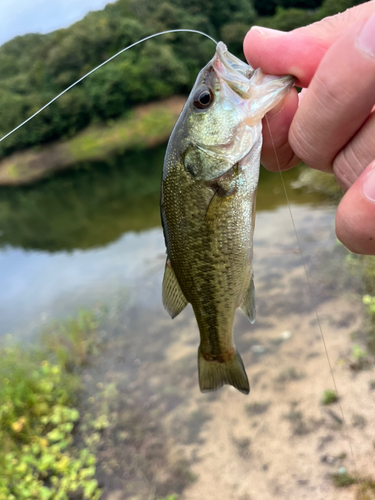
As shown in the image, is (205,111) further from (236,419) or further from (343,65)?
(236,419)

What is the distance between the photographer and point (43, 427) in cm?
442

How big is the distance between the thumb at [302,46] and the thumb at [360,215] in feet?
1.83

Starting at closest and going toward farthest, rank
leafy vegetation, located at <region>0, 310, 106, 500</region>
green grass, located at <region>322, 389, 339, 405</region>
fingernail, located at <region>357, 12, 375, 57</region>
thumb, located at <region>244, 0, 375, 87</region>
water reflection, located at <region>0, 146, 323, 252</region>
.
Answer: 1. fingernail, located at <region>357, 12, 375, 57</region>
2. thumb, located at <region>244, 0, 375, 87</region>
3. leafy vegetation, located at <region>0, 310, 106, 500</region>
4. green grass, located at <region>322, 389, 339, 405</region>
5. water reflection, located at <region>0, 146, 323, 252</region>

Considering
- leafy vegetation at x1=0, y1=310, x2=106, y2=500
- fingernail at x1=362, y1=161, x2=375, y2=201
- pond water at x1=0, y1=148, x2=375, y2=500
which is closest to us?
fingernail at x1=362, y1=161, x2=375, y2=201

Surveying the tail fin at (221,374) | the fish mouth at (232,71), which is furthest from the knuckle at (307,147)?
the tail fin at (221,374)

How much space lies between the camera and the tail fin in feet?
6.40

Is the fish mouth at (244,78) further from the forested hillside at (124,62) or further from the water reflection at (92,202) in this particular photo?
the forested hillside at (124,62)

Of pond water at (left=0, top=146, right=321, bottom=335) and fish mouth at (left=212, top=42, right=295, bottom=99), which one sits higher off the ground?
fish mouth at (left=212, top=42, right=295, bottom=99)

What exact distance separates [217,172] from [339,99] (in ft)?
1.80

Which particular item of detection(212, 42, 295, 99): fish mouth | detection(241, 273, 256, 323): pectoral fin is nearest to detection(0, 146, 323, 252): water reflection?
detection(241, 273, 256, 323): pectoral fin

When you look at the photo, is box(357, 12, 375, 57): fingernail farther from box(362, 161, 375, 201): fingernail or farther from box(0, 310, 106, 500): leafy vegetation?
box(0, 310, 106, 500): leafy vegetation

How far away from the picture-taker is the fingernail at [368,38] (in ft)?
3.36

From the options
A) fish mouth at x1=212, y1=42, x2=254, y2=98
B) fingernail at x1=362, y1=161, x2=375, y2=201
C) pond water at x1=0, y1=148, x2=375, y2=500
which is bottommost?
pond water at x1=0, y1=148, x2=375, y2=500

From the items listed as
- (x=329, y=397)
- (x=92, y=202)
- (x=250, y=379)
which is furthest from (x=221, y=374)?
(x=92, y=202)
